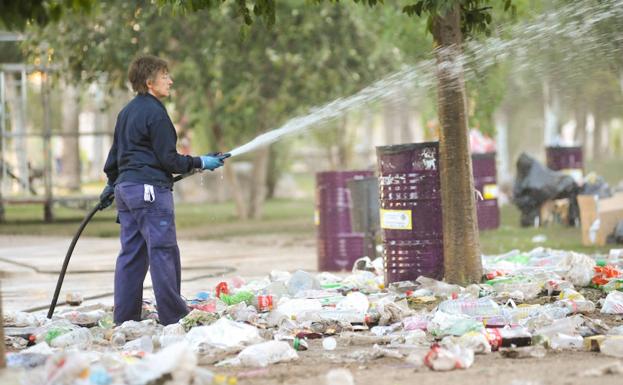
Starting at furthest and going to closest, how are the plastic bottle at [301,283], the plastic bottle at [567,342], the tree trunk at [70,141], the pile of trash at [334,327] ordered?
the tree trunk at [70,141] → the plastic bottle at [301,283] → the plastic bottle at [567,342] → the pile of trash at [334,327]

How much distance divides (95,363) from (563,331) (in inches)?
108

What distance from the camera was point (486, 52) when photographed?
11.2 m

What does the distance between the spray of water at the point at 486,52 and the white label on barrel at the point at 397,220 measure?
0.93 m

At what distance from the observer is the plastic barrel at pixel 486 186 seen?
1781 centimetres

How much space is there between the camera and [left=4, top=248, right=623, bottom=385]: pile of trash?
20.4 ft

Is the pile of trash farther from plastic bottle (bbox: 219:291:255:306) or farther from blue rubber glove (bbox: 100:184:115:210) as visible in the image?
blue rubber glove (bbox: 100:184:115:210)

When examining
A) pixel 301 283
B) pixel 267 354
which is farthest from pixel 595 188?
pixel 267 354

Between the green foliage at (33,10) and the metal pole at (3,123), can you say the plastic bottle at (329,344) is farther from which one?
the metal pole at (3,123)

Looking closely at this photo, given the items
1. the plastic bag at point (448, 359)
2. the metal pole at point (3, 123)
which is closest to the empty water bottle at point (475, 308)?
the plastic bag at point (448, 359)

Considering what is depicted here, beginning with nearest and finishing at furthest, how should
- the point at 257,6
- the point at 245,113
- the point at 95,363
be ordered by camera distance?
the point at 95,363 → the point at 257,6 → the point at 245,113

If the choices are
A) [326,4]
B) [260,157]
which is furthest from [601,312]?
[260,157]

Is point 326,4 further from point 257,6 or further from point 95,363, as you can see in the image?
point 95,363

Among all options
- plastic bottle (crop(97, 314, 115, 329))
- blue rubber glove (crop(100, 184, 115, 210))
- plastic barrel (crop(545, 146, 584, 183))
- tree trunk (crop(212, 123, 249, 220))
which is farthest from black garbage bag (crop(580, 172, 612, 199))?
blue rubber glove (crop(100, 184, 115, 210))

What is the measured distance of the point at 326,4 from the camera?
20.8 metres
